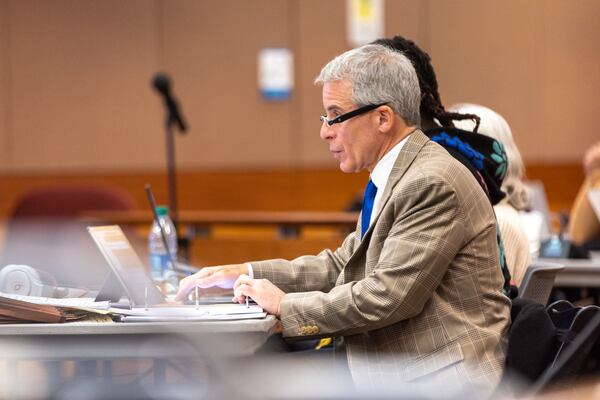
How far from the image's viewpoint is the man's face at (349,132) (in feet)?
7.86

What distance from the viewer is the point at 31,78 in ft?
30.2

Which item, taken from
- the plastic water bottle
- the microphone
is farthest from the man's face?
the microphone

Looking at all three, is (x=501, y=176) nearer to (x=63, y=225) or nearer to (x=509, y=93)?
(x=63, y=225)

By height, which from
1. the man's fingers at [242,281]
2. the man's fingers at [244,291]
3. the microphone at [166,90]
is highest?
the microphone at [166,90]

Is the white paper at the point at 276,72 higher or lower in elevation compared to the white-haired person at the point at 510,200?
higher

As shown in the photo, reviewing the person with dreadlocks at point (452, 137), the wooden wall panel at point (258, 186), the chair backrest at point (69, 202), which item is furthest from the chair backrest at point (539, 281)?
the wooden wall panel at point (258, 186)

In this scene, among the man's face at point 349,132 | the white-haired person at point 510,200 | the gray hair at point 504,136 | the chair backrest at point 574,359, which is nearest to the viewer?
the chair backrest at point 574,359

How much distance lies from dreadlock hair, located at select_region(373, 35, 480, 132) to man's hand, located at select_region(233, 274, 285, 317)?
77 cm

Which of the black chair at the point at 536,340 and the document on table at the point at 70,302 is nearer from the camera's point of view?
the black chair at the point at 536,340

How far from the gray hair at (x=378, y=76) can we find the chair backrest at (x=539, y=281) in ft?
2.47

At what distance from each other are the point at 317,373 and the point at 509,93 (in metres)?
8.22

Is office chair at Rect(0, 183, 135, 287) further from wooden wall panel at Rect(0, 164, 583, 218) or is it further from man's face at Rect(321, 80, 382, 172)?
man's face at Rect(321, 80, 382, 172)

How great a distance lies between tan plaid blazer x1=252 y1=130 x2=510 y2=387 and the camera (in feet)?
7.13

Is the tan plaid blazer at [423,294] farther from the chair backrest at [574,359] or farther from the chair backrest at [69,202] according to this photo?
the chair backrest at [69,202]
